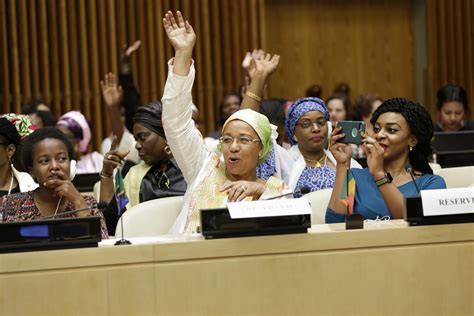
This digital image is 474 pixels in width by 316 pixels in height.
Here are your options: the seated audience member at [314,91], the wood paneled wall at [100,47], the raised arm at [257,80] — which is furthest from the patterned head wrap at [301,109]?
the wood paneled wall at [100,47]

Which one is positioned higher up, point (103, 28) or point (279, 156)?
point (103, 28)

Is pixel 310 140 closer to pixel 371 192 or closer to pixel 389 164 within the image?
pixel 389 164

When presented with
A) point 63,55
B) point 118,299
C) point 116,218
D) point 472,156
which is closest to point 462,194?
point 118,299

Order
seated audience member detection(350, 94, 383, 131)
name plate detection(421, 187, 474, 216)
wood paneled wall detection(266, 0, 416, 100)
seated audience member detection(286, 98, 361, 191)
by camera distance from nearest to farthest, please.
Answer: name plate detection(421, 187, 474, 216) < seated audience member detection(286, 98, 361, 191) < seated audience member detection(350, 94, 383, 131) < wood paneled wall detection(266, 0, 416, 100)

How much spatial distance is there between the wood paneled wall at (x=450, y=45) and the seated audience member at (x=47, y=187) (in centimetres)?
634

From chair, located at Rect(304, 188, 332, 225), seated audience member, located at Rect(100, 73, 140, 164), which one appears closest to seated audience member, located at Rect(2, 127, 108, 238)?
chair, located at Rect(304, 188, 332, 225)

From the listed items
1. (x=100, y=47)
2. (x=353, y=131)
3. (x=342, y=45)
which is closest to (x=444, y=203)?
(x=353, y=131)

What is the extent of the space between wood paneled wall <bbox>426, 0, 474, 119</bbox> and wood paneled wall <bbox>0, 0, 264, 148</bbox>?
1.85 meters

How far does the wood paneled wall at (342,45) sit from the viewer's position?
9805 millimetres

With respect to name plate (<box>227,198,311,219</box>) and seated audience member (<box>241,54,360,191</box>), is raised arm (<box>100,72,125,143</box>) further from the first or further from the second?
name plate (<box>227,198,311,219</box>)

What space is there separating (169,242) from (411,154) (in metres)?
1.56

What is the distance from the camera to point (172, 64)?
14.1 feet

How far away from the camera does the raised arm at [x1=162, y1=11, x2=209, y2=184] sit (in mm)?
4227

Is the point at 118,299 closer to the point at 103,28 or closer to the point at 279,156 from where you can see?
the point at 279,156
